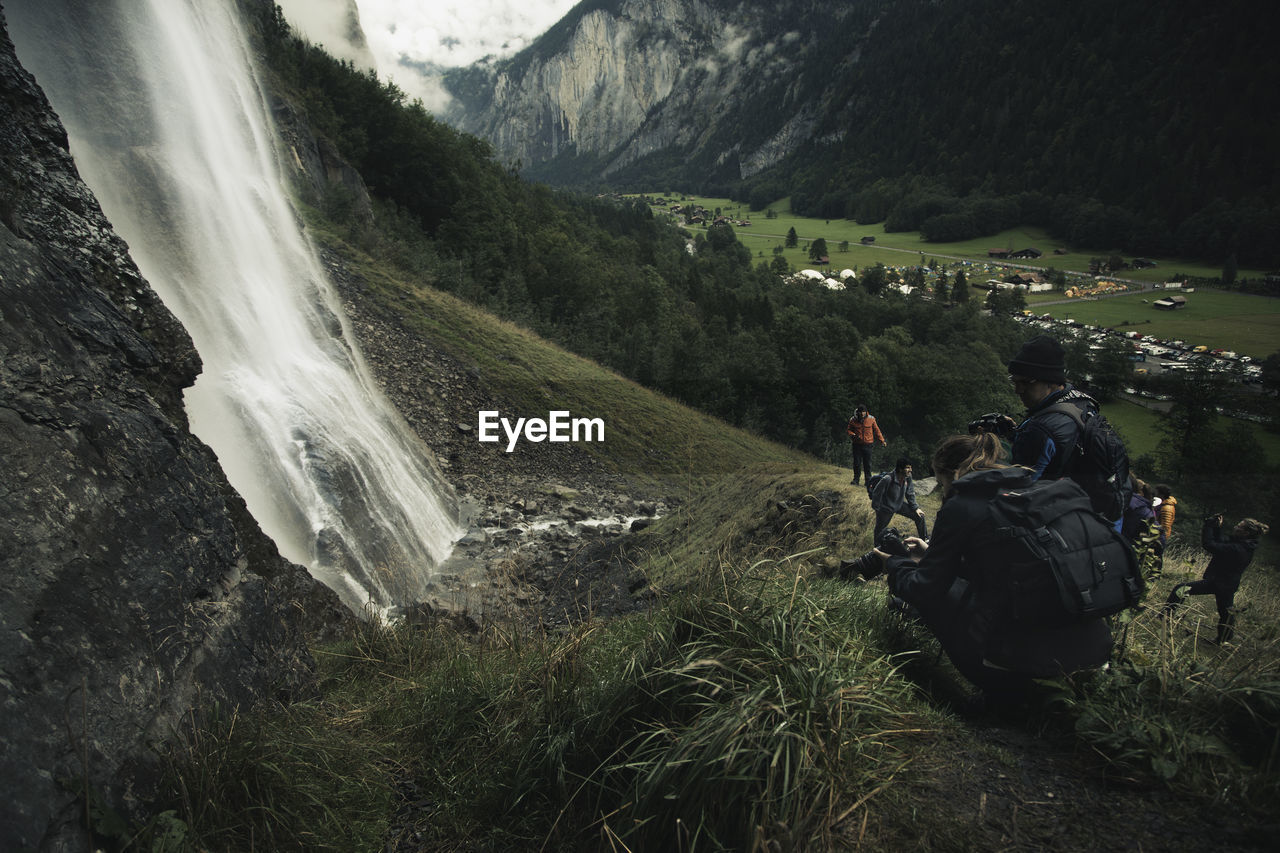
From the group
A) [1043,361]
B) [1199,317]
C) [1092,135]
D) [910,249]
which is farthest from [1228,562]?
[1092,135]

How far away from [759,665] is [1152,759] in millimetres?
1796

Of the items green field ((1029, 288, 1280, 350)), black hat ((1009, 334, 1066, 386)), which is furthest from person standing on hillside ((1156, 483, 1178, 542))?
green field ((1029, 288, 1280, 350))

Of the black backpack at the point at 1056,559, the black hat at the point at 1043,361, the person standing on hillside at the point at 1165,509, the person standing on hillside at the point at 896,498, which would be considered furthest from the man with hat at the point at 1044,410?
the person standing on hillside at the point at 1165,509

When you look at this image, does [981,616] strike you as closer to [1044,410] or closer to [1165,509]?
[1044,410]

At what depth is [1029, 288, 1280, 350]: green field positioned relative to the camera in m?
72.3

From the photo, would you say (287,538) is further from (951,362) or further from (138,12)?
(951,362)

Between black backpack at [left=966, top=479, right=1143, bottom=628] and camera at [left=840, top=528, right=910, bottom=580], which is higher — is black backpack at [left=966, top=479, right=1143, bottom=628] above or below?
above

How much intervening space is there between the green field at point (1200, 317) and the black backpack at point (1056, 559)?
296ft

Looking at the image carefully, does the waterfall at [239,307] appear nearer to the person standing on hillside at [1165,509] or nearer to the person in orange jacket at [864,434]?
the person in orange jacket at [864,434]

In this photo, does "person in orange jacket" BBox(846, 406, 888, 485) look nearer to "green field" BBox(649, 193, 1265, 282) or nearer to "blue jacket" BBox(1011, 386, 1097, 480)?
"blue jacket" BBox(1011, 386, 1097, 480)

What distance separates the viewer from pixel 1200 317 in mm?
80625

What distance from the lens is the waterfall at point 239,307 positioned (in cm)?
1267

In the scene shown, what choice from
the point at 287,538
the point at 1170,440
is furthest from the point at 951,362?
the point at 287,538

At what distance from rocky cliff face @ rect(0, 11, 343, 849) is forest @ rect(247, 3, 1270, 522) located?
1028 inches
